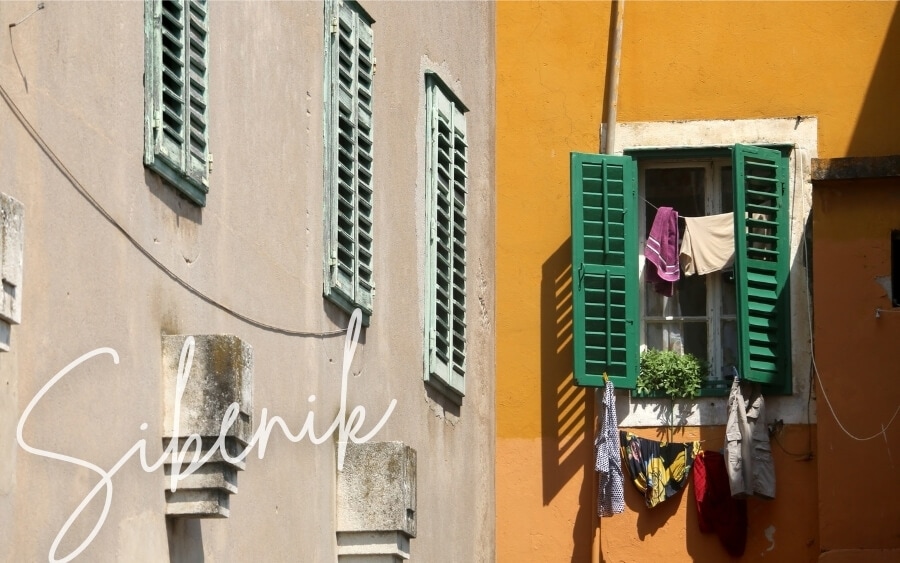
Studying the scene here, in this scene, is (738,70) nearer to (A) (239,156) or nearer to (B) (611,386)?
(B) (611,386)

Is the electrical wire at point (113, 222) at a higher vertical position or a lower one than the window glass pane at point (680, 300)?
lower

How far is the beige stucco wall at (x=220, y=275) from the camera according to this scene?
6.73 m

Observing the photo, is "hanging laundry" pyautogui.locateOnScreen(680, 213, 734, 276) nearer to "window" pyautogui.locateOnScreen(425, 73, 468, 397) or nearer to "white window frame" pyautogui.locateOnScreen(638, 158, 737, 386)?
"white window frame" pyautogui.locateOnScreen(638, 158, 737, 386)

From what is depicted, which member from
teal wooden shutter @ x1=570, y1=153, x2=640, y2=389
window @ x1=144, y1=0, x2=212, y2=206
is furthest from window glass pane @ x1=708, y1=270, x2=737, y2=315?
window @ x1=144, y1=0, x2=212, y2=206

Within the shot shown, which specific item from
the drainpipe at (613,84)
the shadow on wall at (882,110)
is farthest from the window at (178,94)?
the shadow on wall at (882,110)

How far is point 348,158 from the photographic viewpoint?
10438 mm

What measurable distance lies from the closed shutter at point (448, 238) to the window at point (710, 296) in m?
0.97

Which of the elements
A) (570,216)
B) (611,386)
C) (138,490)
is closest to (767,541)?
(611,386)

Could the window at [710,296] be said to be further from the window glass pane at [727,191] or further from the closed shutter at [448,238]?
the closed shutter at [448,238]

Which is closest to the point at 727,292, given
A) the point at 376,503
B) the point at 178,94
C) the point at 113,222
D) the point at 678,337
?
the point at 678,337

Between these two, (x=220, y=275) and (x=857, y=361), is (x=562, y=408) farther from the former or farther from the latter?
(x=220, y=275)

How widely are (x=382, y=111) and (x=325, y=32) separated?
1.10 metres

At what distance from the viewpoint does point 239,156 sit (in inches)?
344

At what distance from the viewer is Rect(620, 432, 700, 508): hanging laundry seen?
44.1ft
